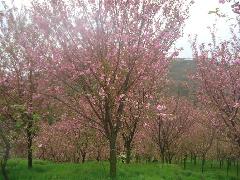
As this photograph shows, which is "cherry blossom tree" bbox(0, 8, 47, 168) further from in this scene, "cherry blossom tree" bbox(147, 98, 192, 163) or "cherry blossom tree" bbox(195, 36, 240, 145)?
"cherry blossom tree" bbox(147, 98, 192, 163)

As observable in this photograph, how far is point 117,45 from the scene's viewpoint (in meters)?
17.4

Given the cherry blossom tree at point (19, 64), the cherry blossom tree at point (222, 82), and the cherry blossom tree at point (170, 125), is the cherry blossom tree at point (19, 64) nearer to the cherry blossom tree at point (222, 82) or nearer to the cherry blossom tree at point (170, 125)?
the cherry blossom tree at point (222, 82)

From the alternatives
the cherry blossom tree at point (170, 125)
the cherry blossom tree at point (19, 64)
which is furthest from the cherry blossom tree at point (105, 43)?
the cherry blossom tree at point (170, 125)

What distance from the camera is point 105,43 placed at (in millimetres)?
16969

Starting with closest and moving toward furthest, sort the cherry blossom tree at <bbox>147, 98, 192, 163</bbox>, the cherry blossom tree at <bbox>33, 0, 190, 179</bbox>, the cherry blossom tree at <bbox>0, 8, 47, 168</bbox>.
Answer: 1. the cherry blossom tree at <bbox>33, 0, 190, 179</bbox>
2. the cherry blossom tree at <bbox>0, 8, 47, 168</bbox>
3. the cherry blossom tree at <bbox>147, 98, 192, 163</bbox>

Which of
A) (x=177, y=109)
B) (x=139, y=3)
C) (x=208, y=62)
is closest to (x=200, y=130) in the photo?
(x=177, y=109)

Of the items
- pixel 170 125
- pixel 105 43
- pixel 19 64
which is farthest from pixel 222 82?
pixel 170 125

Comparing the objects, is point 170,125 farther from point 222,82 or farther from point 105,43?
point 105,43

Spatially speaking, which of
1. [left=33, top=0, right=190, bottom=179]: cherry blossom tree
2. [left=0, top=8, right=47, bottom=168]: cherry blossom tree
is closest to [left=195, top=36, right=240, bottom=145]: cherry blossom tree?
[left=33, top=0, right=190, bottom=179]: cherry blossom tree

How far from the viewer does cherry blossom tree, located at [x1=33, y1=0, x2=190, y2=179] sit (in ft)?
55.1

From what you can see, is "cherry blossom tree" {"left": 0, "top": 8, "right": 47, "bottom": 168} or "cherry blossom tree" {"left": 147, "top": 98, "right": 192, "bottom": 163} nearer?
"cherry blossom tree" {"left": 0, "top": 8, "right": 47, "bottom": 168}

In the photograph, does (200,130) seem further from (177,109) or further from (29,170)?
(29,170)

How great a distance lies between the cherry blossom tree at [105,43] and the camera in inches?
661

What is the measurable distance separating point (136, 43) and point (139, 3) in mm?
1763
